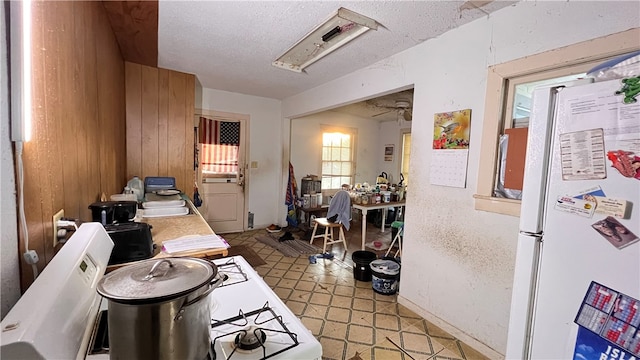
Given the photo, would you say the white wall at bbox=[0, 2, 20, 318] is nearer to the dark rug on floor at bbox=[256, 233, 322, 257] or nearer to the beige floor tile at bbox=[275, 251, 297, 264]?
the beige floor tile at bbox=[275, 251, 297, 264]

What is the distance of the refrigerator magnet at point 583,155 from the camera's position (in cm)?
79

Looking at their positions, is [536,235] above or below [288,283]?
above

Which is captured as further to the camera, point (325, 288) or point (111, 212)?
point (325, 288)

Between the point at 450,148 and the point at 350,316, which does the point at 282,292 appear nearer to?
the point at 350,316

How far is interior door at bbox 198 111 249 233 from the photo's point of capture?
4.20 metres

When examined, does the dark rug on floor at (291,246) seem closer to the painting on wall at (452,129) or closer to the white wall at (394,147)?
the painting on wall at (452,129)

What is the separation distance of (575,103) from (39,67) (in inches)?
67.7

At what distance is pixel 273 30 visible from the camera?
6.97 feet

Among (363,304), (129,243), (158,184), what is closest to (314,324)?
(363,304)

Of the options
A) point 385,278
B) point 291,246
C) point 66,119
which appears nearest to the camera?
point 66,119

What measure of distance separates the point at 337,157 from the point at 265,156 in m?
1.61

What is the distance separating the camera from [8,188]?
66 cm

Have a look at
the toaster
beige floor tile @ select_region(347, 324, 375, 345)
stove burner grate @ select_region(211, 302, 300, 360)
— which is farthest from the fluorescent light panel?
beige floor tile @ select_region(347, 324, 375, 345)

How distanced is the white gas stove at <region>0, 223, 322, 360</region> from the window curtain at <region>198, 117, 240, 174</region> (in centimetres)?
337
